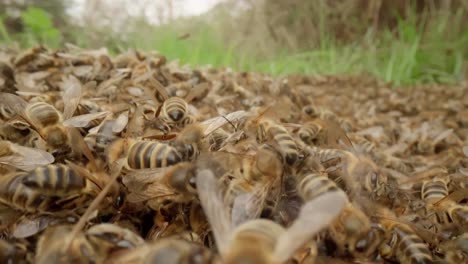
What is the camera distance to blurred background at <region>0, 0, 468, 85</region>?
10.4 metres

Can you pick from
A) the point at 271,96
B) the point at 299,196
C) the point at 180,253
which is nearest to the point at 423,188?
the point at 299,196

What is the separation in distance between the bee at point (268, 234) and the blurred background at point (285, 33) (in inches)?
304

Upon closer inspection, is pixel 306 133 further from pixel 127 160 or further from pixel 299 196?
pixel 127 160

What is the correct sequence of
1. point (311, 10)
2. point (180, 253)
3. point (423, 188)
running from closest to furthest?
point (180, 253), point (423, 188), point (311, 10)

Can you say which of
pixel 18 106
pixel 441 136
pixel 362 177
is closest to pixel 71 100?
pixel 18 106

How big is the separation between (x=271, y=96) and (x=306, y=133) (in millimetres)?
1868

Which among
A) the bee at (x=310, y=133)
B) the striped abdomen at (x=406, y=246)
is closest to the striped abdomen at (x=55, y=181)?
the striped abdomen at (x=406, y=246)

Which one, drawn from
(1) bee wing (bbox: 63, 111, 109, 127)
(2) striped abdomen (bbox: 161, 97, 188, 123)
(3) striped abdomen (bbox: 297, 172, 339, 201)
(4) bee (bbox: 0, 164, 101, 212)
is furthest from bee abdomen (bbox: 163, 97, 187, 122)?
(3) striped abdomen (bbox: 297, 172, 339, 201)

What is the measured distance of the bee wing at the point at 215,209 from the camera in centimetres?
127

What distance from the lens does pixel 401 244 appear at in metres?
1.74

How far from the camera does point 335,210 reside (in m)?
1.23

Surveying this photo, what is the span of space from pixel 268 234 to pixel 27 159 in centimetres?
115

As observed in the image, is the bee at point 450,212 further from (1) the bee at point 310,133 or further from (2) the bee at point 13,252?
(2) the bee at point 13,252

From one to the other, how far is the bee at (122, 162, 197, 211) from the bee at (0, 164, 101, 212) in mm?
166
